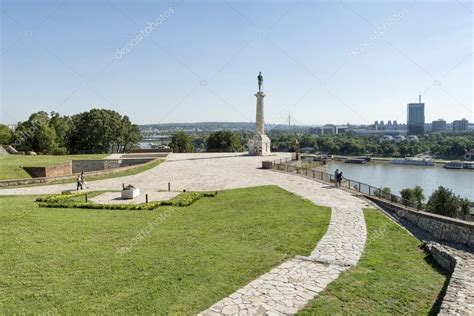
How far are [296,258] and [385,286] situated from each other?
79.2 inches

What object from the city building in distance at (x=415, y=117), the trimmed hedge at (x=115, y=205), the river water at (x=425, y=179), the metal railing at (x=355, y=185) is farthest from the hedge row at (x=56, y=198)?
the city building in distance at (x=415, y=117)

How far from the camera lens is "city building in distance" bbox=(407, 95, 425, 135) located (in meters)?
123

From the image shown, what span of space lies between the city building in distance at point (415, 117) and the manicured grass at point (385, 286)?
405 feet

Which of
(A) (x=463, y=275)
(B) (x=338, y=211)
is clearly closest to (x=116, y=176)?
(B) (x=338, y=211)

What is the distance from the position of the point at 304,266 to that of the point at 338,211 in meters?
5.51

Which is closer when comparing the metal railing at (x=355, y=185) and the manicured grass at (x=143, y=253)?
the manicured grass at (x=143, y=253)

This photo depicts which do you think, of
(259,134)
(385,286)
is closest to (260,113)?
(259,134)

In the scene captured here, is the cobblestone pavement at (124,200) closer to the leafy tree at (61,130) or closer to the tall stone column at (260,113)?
the tall stone column at (260,113)

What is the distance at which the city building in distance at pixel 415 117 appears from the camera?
12278 cm

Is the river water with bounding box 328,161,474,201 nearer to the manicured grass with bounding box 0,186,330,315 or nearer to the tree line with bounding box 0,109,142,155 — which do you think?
the tree line with bounding box 0,109,142,155

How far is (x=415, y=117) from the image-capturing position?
13650 centimetres

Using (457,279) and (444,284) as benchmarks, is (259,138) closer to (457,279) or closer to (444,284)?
(444,284)

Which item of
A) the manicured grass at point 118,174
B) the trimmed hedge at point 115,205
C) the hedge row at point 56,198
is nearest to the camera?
the trimmed hedge at point 115,205

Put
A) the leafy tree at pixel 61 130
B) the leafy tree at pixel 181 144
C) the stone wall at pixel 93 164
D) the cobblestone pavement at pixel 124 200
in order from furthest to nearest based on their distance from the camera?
the leafy tree at pixel 181 144 → the leafy tree at pixel 61 130 → the stone wall at pixel 93 164 → the cobblestone pavement at pixel 124 200
